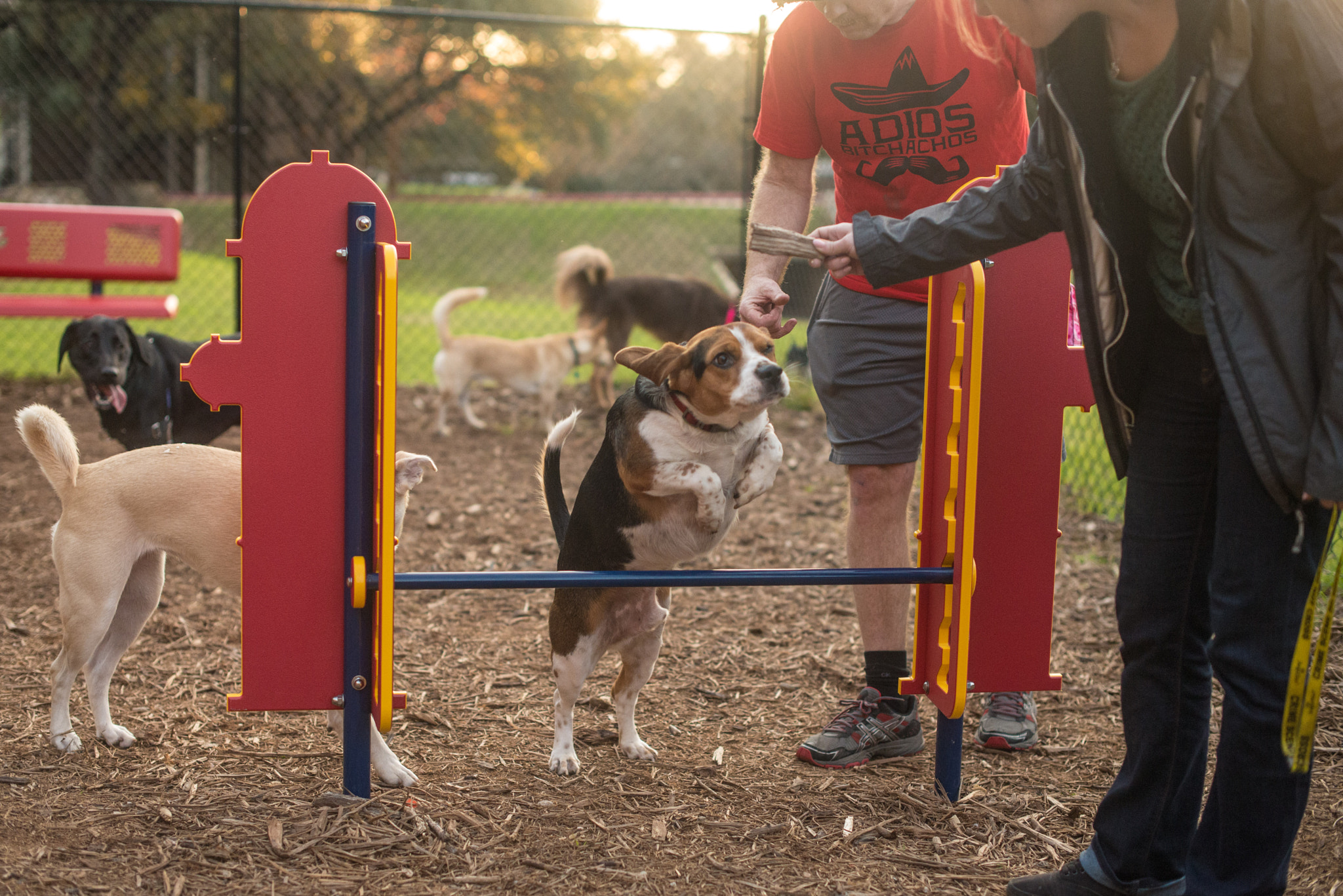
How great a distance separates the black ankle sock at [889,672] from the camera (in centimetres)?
308

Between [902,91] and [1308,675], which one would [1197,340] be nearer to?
[1308,675]

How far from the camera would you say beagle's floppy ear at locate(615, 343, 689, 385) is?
2.84 meters

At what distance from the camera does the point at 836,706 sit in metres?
3.49

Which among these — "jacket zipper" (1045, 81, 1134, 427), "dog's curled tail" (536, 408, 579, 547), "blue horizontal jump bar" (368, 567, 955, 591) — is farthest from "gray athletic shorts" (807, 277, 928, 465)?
"jacket zipper" (1045, 81, 1134, 427)

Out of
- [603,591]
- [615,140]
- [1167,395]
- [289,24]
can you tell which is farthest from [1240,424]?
[615,140]

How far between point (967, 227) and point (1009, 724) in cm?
159

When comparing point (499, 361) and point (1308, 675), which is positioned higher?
point (499, 361)

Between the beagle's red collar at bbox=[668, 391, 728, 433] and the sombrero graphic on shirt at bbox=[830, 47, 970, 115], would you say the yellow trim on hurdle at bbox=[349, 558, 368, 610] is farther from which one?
the sombrero graphic on shirt at bbox=[830, 47, 970, 115]

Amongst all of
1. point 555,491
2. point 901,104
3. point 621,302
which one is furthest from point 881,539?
point 621,302

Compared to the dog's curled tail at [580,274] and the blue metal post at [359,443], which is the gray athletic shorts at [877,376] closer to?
the blue metal post at [359,443]

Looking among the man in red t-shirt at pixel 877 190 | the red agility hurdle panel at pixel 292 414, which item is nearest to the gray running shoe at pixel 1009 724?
the man in red t-shirt at pixel 877 190

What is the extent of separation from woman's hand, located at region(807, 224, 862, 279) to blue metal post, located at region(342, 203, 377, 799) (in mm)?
976

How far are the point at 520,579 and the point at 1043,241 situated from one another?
1.47 meters

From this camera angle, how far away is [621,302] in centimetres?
859
